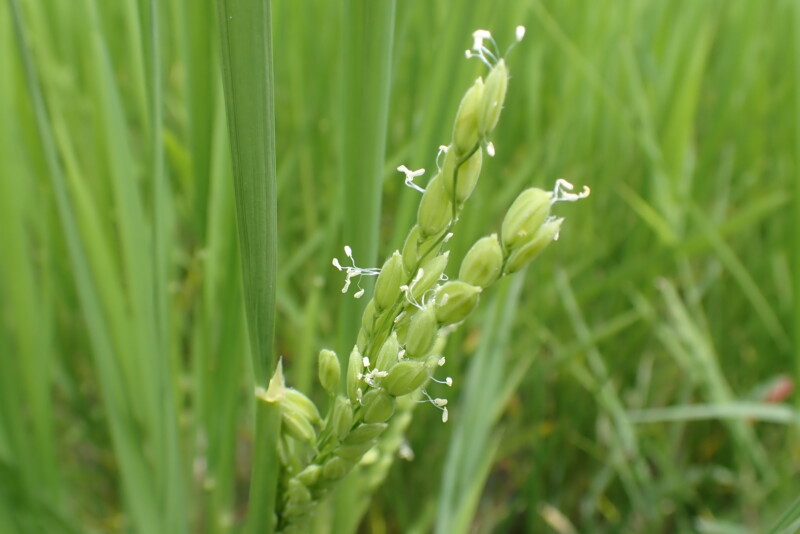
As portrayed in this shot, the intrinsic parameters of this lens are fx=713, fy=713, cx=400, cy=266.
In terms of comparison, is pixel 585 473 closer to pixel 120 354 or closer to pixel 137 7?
pixel 120 354

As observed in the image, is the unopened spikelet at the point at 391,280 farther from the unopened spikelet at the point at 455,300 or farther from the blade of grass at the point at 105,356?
the blade of grass at the point at 105,356

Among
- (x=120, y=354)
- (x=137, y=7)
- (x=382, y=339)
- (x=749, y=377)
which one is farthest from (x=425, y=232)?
(x=749, y=377)

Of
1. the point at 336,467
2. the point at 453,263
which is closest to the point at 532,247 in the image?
the point at 336,467

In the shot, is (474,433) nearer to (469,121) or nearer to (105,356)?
(105,356)

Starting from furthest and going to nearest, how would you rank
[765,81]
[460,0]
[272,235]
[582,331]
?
1. [765,81]
2. [582,331]
3. [460,0]
4. [272,235]

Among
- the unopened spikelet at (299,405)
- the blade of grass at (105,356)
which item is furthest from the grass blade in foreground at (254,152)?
the blade of grass at (105,356)
